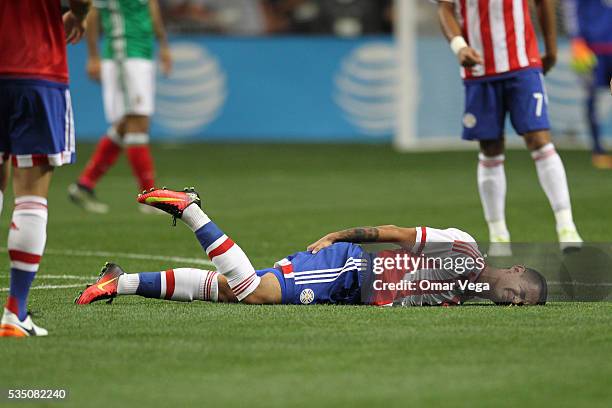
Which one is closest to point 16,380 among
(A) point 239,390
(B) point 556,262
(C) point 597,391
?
(A) point 239,390

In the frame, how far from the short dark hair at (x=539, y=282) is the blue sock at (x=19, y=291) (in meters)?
2.31

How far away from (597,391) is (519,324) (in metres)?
1.31

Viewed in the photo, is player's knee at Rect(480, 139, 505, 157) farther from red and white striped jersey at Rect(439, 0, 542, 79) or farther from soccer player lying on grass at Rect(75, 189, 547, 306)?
soccer player lying on grass at Rect(75, 189, 547, 306)

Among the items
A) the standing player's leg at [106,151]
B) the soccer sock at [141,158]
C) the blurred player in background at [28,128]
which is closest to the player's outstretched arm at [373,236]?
the blurred player in background at [28,128]

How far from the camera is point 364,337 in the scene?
536 centimetres

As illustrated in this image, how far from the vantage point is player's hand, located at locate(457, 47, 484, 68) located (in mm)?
8047

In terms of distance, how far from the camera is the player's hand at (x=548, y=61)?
28.7ft

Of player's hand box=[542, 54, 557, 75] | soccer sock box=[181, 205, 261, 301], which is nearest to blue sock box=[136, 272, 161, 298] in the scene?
soccer sock box=[181, 205, 261, 301]

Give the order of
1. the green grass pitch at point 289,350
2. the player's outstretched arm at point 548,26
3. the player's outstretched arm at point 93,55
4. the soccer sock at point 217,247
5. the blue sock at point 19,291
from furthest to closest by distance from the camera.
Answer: the player's outstretched arm at point 93,55
the player's outstretched arm at point 548,26
the soccer sock at point 217,247
the blue sock at point 19,291
the green grass pitch at point 289,350

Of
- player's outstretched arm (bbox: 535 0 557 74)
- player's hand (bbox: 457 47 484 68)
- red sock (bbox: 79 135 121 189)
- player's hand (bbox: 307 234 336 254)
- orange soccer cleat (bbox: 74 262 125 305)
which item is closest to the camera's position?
player's hand (bbox: 307 234 336 254)

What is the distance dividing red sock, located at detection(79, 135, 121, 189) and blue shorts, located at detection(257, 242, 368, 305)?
5907mm

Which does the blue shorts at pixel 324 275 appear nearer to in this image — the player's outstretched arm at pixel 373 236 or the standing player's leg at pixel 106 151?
the player's outstretched arm at pixel 373 236

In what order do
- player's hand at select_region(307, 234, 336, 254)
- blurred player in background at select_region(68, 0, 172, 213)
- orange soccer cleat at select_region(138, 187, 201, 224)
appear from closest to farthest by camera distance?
orange soccer cleat at select_region(138, 187, 201, 224)
player's hand at select_region(307, 234, 336, 254)
blurred player in background at select_region(68, 0, 172, 213)

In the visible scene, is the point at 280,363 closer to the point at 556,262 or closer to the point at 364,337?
the point at 364,337
